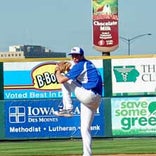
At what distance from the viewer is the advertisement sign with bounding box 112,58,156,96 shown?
24375 millimetres

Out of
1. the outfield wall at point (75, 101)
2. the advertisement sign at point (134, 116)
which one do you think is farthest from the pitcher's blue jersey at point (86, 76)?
the advertisement sign at point (134, 116)

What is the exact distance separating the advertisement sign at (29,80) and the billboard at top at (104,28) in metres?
12.9

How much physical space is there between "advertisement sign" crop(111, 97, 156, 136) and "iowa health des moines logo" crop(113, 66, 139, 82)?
862 mm

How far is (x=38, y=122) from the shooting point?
956 inches

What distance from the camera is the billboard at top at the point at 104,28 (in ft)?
123

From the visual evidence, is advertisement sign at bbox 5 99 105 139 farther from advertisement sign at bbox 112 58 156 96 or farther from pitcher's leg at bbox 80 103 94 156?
pitcher's leg at bbox 80 103 94 156

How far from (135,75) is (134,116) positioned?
1.64 m

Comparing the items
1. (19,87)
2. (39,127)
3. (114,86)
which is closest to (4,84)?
(19,87)

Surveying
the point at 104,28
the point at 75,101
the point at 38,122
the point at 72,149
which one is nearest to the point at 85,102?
the point at 72,149

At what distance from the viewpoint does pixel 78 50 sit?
10.5 meters

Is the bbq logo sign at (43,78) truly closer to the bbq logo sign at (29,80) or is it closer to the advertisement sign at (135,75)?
the bbq logo sign at (29,80)

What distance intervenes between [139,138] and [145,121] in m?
0.69

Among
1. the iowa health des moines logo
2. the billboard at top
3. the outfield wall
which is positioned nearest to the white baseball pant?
the outfield wall

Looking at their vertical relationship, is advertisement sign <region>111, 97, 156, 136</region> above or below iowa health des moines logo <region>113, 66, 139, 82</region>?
below
